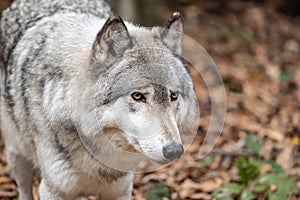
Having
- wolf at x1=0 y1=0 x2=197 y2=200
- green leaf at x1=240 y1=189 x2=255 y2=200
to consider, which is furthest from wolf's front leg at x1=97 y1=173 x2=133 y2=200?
green leaf at x1=240 y1=189 x2=255 y2=200

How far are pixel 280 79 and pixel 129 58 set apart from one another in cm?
576

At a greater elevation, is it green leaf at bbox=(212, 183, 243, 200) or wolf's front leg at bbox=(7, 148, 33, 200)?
wolf's front leg at bbox=(7, 148, 33, 200)

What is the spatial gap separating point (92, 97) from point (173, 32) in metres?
0.78

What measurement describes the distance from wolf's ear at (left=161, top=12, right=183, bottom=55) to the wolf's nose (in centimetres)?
90

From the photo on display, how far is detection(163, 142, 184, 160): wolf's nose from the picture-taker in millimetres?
3755

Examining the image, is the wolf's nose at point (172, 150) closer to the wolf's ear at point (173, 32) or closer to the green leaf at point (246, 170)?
the wolf's ear at point (173, 32)

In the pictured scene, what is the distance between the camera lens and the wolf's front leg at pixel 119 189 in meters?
4.57

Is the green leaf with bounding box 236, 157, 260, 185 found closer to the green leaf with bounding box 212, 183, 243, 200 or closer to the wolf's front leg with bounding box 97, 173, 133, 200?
the green leaf with bounding box 212, 183, 243, 200

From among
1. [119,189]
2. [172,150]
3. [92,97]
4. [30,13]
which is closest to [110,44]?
[92,97]

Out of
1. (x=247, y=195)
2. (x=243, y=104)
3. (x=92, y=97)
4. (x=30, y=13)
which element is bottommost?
(x=247, y=195)

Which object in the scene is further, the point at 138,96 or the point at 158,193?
the point at 158,193

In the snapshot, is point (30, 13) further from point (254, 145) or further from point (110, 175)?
point (254, 145)

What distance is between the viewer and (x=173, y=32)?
4438 mm

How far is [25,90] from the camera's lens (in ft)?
15.5
